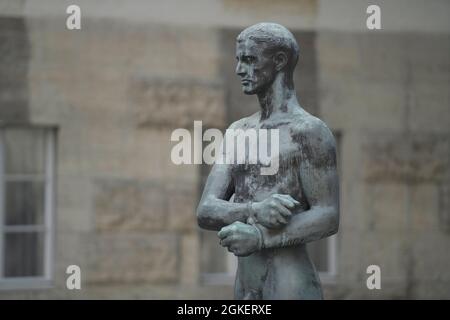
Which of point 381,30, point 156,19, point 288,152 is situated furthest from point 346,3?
point 288,152

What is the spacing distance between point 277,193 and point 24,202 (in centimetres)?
515

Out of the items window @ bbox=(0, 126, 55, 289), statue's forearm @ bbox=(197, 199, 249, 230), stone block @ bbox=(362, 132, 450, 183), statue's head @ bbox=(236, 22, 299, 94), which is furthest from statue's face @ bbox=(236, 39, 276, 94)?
stone block @ bbox=(362, 132, 450, 183)

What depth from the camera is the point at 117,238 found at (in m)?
9.95

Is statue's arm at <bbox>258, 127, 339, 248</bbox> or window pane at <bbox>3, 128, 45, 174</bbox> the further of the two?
window pane at <bbox>3, 128, 45, 174</bbox>

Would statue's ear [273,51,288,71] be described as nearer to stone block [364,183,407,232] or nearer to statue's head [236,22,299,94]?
statue's head [236,22,299,94]

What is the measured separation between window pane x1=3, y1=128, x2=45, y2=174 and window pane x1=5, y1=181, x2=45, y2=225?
5.0 inches

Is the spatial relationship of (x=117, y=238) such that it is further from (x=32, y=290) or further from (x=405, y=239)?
(x=405, y=239)

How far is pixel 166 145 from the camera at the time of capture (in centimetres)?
1014

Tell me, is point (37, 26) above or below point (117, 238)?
above

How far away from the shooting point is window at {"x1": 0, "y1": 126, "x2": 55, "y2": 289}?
10.0m

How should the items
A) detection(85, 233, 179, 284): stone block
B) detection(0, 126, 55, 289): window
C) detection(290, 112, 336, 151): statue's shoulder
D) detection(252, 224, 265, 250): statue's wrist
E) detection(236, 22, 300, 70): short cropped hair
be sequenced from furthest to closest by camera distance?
detection(0, 126, 55, 289): window → detection(85, 233, 179, 284): stone block → detection(236, 22, 300, 70): short cropped hair → detection(290, 112, 336, 151): statue's shoulder → detection(252, 224, 265, 250): statue's wrist

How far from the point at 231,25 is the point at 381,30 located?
1.48 metres

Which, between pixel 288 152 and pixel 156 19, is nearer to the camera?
pixel 288 152

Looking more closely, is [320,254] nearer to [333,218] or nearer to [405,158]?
[405,158]
